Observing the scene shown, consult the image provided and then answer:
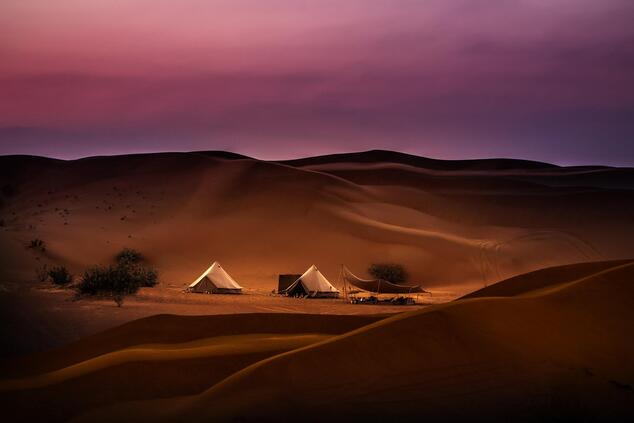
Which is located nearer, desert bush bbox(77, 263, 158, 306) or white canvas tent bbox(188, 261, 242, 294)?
desert bush bbox(77, 263, 158, 306)

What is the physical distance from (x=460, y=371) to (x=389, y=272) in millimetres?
29183

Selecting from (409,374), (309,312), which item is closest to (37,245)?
(309,312)

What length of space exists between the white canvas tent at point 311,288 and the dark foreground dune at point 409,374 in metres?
16.2

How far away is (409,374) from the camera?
858cm

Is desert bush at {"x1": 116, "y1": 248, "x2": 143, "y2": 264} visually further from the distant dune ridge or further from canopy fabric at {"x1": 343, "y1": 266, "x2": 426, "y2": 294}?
canopy fabric at {"x1": 343, "y1": 266, "x2": 426, "y2": 294}

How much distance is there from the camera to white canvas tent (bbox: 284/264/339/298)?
28469 mm

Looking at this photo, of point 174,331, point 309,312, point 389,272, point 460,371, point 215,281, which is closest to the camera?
point 460,371

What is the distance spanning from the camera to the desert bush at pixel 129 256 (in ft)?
128

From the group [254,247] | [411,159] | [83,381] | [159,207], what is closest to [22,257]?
[254,247]

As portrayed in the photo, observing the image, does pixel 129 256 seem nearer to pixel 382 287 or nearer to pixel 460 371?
pixel 382 287

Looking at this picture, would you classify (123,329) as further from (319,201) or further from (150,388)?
(319,201)

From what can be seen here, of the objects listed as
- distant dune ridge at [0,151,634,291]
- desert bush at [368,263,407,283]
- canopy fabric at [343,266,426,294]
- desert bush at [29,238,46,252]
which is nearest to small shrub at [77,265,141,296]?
distant dune ridge at [0,151,634,291]

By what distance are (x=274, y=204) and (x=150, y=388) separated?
1615 inches

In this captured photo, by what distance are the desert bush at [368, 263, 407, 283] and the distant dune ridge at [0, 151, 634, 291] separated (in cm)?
89
